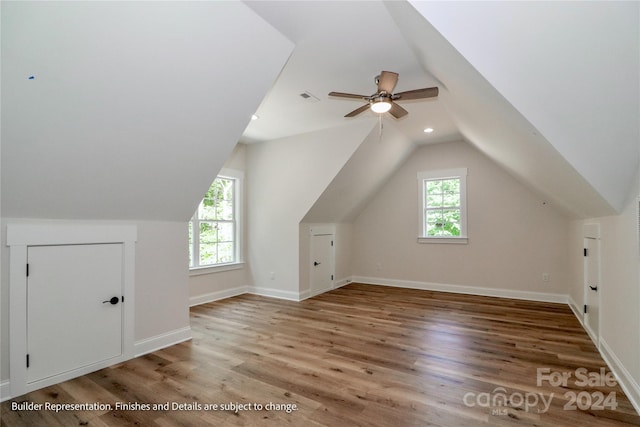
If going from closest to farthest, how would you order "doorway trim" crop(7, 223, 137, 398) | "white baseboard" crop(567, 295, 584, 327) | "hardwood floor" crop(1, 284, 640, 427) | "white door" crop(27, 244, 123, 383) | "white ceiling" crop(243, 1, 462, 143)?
1. "hardwood floor" crop(1, 284, 640, 427)
2. "white ceiling" crop(243, 1, 462, 143)
3. "doorway trim" crop(7, 223, 137, 398)
4. "white door" crop(27, 244, 123, 383)
5. "white baseboard" crop(567, 295, 584, 327)

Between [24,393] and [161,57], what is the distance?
2.64 metres

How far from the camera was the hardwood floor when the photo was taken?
6.66 feet

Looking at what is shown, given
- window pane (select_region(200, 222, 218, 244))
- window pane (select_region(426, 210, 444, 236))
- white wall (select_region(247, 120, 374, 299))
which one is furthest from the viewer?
window pane (select_region(426, 210, 444, 236))

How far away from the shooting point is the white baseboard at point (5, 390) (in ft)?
7.27

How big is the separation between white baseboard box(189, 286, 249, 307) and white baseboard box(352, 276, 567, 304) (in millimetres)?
2443

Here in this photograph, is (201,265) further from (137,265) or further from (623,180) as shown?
(623,180)

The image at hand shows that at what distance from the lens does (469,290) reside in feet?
18.2

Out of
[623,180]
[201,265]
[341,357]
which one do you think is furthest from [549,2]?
[201,265]

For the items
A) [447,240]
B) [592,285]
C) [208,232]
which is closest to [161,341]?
[208,232]

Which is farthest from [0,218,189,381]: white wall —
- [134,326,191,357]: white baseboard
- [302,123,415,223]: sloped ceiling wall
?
[302,123,415,223]: sloped ceiling wall

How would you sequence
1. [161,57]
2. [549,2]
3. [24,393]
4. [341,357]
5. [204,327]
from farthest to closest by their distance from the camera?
[204,327]
[341,357]
[24,393]
[161,57]
[549,2]

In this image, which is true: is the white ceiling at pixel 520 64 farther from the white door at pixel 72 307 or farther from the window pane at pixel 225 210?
the window pane at pixel 225 210

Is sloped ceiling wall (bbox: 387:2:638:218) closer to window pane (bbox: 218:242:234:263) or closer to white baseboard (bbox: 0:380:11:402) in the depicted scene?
white baseboard (bbox: 0:380:11:402)

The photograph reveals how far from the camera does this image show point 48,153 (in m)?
2.08
